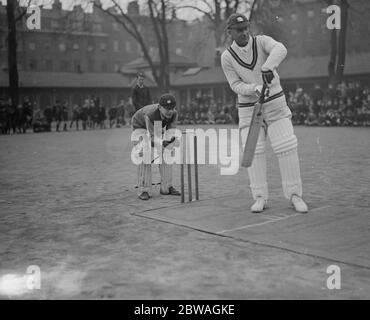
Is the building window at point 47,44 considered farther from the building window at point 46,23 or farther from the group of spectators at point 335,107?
the group of spectators at point 335,107

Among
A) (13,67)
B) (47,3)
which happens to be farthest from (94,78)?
(47,3)

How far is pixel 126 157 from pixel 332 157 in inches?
221

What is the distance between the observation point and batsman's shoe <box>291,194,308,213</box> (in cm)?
669

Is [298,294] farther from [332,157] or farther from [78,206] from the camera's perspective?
[332,157]

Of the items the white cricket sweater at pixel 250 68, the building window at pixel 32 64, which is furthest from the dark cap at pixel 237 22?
the building window at pixel 32 64

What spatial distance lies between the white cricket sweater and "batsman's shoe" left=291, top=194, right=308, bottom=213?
3.88 ft

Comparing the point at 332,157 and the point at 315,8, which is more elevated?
the point at 315,8

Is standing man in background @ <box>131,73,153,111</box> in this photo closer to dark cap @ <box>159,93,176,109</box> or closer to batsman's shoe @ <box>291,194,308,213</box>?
dark cap @ <box>159,93,176,109</box>

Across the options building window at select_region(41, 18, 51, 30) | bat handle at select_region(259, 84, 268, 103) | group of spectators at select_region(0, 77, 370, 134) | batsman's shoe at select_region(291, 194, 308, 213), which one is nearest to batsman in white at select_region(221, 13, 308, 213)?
batsman's shoe at select_region(291, 194, 308, 213)

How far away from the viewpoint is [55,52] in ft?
244

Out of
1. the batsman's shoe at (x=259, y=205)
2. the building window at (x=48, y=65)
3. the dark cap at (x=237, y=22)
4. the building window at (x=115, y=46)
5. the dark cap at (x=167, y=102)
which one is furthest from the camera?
the building window at (x=115, y=46)

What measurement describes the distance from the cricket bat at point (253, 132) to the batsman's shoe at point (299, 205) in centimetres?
82

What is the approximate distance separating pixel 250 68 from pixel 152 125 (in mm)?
1963

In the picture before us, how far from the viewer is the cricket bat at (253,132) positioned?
21.0ft
